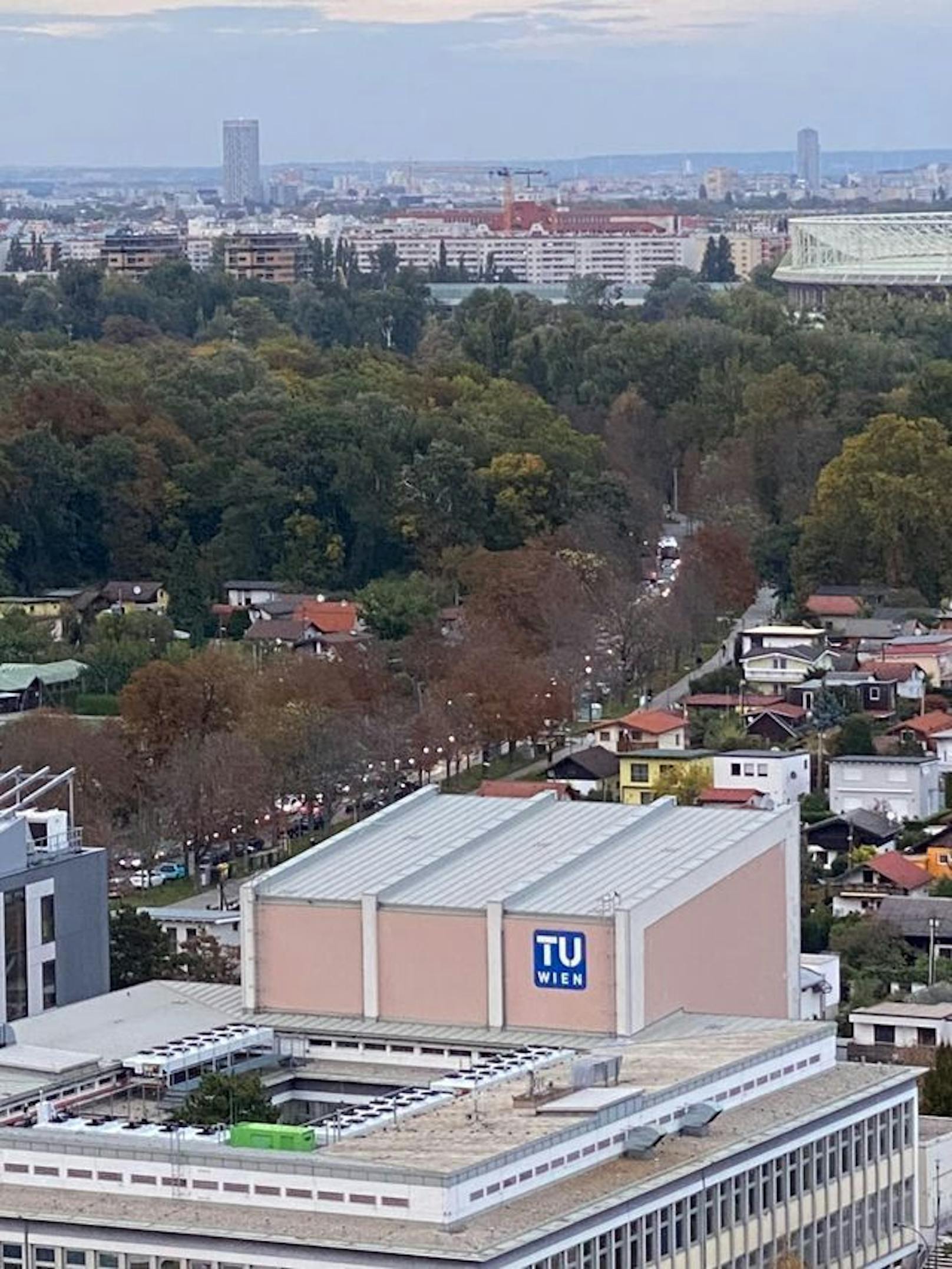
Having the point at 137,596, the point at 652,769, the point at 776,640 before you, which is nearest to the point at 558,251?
the point at 137,596

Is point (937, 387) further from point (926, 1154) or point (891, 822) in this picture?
point (926, 1154)

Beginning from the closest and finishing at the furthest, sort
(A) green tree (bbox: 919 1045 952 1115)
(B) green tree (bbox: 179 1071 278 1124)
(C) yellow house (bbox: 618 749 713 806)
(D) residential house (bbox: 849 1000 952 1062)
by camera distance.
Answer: (B) green tree (bbox: 179 1071 278 1124) → (A) green tree (bbox: 919 1045 952 1115) → (D) residential house (bbox: 849 1000 952 1062) → (C) yellow house (bbox: 618 749 713 806)

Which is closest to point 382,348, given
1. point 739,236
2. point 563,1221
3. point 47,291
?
point 47,291

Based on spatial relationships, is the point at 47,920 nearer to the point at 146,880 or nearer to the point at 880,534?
the point at 146,880

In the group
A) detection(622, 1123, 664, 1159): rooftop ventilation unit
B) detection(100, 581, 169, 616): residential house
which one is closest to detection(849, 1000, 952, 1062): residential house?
detection(622, 1123, 664, 1159): rooftop ventilation unit

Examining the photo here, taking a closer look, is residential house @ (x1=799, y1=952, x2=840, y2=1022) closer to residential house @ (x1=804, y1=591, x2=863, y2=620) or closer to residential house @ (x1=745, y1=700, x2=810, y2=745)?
residential house @ (x1=745, y1=700, x2=810, y2=745)

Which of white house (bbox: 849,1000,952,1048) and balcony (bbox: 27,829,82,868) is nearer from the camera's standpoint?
balcony (bbox: 27,829,82,868)

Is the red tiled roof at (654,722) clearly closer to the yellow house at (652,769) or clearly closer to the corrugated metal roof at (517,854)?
the yellow house at (652,769)

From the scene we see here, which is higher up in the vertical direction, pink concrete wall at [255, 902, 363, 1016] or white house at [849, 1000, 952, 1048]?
pink concrete wall at [255, 902, 363, 1016]

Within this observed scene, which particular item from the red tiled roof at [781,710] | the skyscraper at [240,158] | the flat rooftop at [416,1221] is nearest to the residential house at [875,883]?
the red tiled roof at [781,710]
